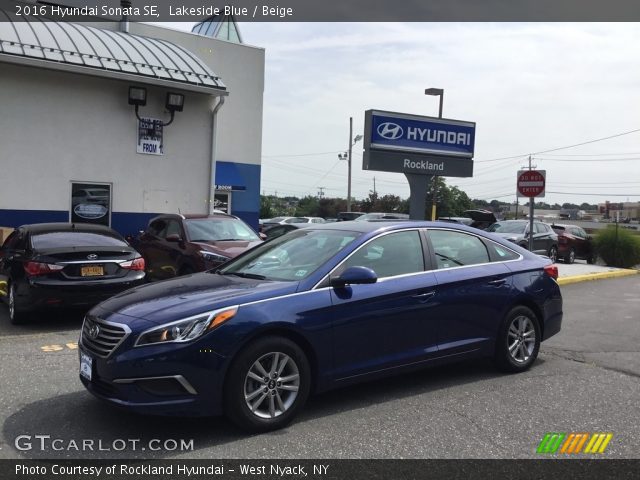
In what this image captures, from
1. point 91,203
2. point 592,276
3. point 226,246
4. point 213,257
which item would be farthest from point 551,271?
point 592,276

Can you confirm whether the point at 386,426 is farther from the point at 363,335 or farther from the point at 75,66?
the point at 75,66

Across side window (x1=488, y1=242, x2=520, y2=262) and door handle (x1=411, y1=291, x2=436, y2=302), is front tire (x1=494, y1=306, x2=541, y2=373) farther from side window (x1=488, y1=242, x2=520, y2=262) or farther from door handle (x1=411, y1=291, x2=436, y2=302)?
door handle (x1=411, y1=291, x2=436, y2=302)

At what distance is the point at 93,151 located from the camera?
13.6 metres

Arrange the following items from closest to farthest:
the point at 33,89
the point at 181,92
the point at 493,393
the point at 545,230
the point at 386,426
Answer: the point at 386,426, the point at 493,393, the point at 33,89, the point at 181,92, the point at 545,230

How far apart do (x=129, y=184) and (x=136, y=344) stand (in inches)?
431

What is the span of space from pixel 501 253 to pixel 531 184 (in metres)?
8.87

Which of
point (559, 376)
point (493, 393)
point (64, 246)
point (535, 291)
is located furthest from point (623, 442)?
point (64, 246)

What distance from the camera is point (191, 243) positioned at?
980cm

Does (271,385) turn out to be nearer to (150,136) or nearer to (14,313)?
(14,313)

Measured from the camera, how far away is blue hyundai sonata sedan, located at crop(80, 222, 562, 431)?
395 cm

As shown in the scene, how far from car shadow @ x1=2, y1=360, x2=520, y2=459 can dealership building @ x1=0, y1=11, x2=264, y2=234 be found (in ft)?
31.0

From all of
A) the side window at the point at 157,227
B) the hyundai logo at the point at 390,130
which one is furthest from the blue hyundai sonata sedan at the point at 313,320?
the hyundai logo at the point at 390,130

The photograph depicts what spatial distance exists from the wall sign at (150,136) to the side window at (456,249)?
1026cm

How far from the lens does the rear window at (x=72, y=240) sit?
792 centimetres
